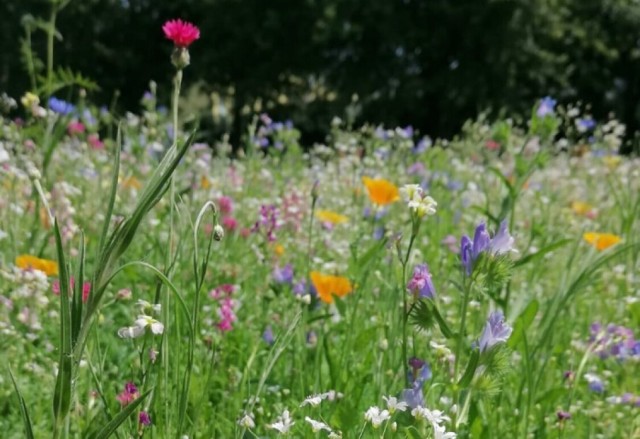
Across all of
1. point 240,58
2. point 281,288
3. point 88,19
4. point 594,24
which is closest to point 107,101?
point 88,19

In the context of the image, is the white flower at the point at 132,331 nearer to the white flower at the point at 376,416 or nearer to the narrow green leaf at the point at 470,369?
the white flower at the point at 376,416

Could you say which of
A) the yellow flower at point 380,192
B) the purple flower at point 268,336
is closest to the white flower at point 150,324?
the purple flower at point 268,336

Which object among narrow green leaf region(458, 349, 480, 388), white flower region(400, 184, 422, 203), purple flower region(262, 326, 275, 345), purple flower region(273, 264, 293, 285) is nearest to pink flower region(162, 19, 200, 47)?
white flower region(400, 184, 422, 203)

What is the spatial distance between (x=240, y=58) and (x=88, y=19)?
4133 mm

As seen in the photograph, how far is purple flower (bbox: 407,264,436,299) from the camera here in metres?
1.28

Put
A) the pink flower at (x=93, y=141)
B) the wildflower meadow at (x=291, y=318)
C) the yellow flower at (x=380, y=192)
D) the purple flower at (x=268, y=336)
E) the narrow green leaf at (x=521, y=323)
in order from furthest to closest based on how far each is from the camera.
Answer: the pink flower at (x=93, y=141) → the yellow flower at (x=380, y=192) → the purple flower at (x=268, y=336) → the narrow green leaf at (x=521, y=323) → the wildflower meadow at (x=291, y=318)

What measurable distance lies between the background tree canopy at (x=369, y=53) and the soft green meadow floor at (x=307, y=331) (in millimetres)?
18012

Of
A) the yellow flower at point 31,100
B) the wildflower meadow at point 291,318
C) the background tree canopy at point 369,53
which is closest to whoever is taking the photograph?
the wildflower meadow at point 291,318

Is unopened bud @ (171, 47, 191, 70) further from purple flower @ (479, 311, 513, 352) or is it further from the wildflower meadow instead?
purple flower @ (479, 311, 513, 352)

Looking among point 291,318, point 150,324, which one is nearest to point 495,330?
point 150,324

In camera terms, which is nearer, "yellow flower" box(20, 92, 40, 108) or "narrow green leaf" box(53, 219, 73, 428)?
"narrow green leaf" box(53, 219, 73, 428)

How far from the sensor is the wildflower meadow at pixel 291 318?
1200 millimetres

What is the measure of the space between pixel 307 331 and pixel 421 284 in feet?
3.02

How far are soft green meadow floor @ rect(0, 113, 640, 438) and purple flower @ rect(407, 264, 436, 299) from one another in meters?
0.02
